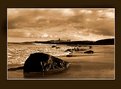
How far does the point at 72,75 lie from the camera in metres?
3.66

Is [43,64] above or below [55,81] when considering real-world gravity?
above

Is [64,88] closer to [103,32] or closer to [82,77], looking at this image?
[82,77]

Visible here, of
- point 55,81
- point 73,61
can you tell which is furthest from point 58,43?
point 55,81

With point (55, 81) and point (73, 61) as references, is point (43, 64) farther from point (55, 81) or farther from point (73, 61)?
point (73, 61)

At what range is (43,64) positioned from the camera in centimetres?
366

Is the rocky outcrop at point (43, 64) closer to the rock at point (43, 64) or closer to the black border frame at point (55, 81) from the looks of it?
the rock at point (43, 64)

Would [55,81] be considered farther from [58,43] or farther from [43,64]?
[58,43]

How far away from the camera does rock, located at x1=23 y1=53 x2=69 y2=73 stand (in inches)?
144

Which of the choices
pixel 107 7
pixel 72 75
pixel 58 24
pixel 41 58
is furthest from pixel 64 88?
pixel 107 7

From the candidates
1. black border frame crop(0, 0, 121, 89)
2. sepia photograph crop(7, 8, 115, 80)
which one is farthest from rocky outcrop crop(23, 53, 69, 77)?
black border frame crop(0, 0, 121, 89)

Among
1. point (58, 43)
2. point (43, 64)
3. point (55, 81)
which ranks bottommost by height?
point (55, 81)

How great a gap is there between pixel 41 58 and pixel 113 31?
2.73 feet

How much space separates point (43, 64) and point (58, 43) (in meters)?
0.28
